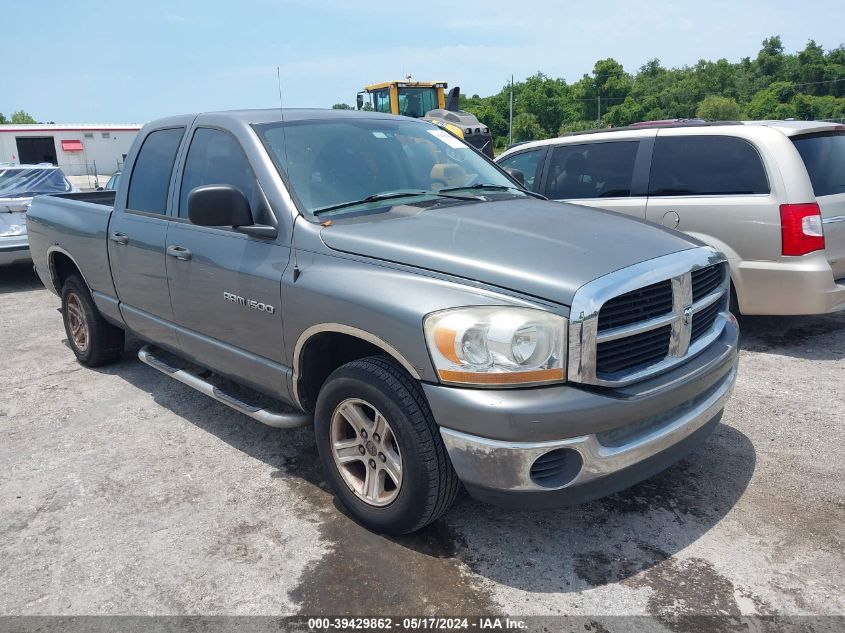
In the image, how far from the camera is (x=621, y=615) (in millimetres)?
2527

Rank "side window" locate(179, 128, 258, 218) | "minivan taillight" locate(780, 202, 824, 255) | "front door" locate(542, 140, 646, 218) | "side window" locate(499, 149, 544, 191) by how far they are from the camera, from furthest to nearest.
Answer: "side window" locate(499, 149, 544, 191)
"front door" locate(542, 140, 646, 218)
"minivan taillight" locate(780, 202, 824, 255)
"side window" locate(179, 128, 258, 218)

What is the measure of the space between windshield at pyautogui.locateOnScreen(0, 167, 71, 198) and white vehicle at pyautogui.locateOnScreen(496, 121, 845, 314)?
333 inches

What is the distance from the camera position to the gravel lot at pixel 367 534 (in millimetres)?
2672

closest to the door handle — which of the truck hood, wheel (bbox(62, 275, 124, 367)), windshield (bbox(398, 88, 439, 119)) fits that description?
the truck hood

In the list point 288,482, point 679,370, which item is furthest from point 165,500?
point 679,370

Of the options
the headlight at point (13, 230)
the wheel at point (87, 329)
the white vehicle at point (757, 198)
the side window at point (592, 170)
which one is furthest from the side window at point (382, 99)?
the wheel at point (87, 329)

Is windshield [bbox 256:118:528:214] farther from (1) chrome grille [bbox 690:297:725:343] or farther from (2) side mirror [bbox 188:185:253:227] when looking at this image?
(1) chrome grille [bbox 690:297:725:343]

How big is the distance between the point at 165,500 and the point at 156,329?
4.36 feet

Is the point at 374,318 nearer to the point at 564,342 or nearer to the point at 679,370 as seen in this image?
the point at 564,342

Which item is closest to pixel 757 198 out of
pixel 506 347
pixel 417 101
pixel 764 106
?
pixel 506 347

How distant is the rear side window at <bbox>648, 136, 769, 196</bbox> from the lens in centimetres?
534

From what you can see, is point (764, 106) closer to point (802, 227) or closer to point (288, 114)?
point (802, 227)

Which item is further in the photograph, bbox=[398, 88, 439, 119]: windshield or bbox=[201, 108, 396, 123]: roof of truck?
bbox=[398, 88, 439, 119]: windshield

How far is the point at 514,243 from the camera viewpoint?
9.39 feet
